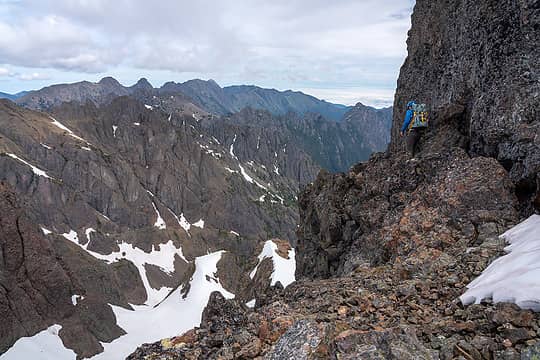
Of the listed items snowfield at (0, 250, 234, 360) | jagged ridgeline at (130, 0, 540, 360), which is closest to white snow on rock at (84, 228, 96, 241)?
snowfield at (0, 250, 234, 360)

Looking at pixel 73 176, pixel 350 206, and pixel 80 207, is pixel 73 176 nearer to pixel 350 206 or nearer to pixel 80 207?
pixel 80 207

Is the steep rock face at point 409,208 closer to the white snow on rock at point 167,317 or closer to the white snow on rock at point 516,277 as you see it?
the white snow on rock at point 516,277

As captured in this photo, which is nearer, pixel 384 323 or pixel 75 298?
pixel 384 323

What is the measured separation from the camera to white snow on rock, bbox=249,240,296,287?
5588cm

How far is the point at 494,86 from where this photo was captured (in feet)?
51.5

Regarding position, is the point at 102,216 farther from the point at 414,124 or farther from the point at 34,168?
the point at 414,124

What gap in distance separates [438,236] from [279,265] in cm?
5281

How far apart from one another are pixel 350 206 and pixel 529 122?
32.9 feet

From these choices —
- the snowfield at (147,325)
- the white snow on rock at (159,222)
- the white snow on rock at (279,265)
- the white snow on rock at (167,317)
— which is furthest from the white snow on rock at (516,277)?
the white snow on rock at (159,222)

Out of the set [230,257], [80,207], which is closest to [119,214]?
[80,207]

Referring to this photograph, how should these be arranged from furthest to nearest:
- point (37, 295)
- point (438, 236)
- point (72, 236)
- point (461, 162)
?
point (72, 236), point (37, 295), point (461, 162), point (438, 236)

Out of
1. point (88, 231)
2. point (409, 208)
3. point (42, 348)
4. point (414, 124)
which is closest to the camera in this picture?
point (409, 208)

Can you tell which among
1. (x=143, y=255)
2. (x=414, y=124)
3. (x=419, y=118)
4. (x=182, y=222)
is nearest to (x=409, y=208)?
(x=414, y=124)

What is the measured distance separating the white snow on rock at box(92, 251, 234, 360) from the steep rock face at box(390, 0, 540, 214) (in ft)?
195
